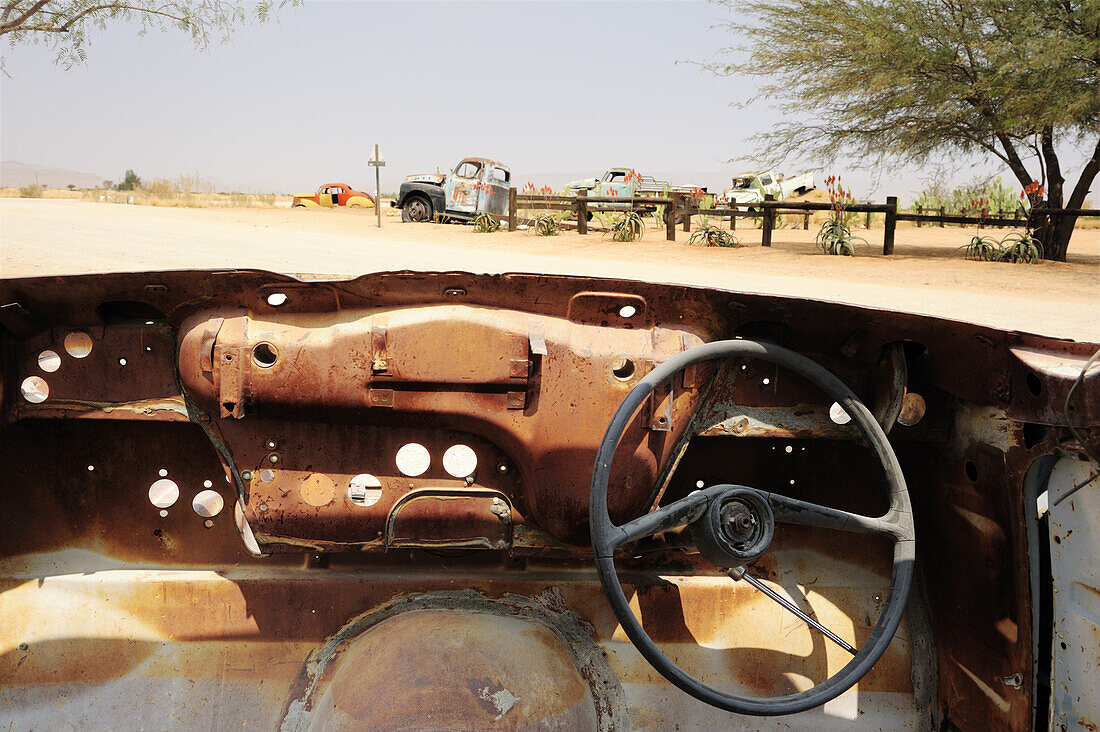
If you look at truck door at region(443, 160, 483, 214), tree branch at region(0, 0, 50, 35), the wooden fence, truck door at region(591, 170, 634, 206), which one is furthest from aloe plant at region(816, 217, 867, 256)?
tree branch at region(0, 0, 50, 35)

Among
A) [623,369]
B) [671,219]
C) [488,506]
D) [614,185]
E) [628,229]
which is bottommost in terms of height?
[488,506]

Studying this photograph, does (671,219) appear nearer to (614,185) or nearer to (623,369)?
(614,185)

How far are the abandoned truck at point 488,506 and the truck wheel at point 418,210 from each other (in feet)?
74.1

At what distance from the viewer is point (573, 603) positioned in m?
2.11

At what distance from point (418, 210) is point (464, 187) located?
2.50 meters

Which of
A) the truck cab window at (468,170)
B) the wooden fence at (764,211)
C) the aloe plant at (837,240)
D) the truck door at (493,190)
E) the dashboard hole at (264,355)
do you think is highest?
the truck cab window at (468,170)

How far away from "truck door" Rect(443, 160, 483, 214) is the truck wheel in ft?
5.70

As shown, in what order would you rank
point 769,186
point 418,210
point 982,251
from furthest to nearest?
point 769,186 → point 418,210 → point 982,251

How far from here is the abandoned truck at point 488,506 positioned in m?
1.78

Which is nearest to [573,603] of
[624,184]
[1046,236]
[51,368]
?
[51,368]

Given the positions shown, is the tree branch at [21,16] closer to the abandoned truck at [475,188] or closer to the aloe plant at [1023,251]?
the abandoned truck at [475,188]

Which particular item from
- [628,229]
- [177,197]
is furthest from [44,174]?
[628,229]

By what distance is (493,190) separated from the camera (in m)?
22.1

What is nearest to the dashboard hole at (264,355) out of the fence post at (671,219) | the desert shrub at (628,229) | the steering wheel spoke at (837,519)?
the steering wheel spoke at (837,519)
